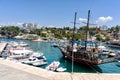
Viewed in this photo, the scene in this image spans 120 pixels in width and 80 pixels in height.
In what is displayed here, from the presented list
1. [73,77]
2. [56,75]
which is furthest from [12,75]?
[73,77]

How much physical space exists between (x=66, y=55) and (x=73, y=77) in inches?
1187

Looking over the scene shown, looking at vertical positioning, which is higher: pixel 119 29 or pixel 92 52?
pixel 119 29

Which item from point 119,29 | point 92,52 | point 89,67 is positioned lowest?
point 89,67

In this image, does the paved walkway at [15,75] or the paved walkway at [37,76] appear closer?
the paved walkway at [15,75]

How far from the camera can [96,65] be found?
33875 millimetres

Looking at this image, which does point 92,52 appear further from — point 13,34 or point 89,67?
point 13,34

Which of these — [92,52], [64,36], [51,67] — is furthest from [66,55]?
[64,36]

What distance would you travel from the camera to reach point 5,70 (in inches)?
524

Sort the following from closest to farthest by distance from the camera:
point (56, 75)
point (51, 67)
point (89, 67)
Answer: point (56, 75)
point (51, 67)
point (89, 67)

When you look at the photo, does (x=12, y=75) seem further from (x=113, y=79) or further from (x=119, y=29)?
(x=119, y=29)

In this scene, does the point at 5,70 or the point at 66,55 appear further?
the point at 66,55

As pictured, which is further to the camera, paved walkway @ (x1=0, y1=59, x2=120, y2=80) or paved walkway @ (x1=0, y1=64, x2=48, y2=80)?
paved walkway @ (x1=0, y1=59, x2=120, y2=80)

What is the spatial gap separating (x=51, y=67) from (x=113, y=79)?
17334 millimetres

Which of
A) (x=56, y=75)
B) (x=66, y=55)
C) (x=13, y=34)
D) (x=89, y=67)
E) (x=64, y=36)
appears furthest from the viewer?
(x=13, y=34)
